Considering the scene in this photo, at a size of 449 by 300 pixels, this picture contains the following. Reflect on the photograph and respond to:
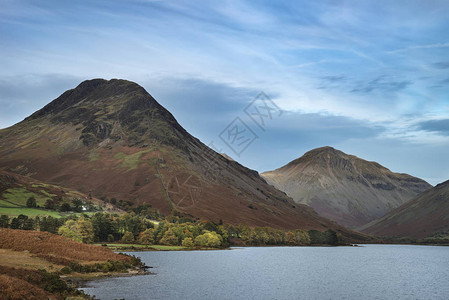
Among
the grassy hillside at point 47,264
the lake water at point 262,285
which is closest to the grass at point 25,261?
the grassy hillside at point 47,264

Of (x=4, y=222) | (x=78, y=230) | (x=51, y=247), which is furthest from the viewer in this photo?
(x=78, y=230)

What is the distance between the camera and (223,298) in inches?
3024

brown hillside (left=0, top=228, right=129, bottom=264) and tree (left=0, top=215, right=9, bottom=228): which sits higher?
brown hillside (left=0, top=228, right=129, bottom=264)

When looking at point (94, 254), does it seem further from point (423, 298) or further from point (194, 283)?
point (423, 298)

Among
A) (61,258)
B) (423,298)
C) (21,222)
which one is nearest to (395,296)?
(423,298)

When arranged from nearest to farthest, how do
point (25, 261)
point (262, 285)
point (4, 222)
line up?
point (25, 261)
point (262, 285)
point (4, 222)

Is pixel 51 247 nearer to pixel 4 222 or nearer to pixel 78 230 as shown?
pixel 78 230

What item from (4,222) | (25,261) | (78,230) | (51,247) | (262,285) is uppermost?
(262,285)

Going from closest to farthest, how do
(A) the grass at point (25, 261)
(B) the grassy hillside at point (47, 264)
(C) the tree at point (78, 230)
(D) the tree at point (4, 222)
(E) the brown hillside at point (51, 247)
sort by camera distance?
(B) the grassy hillside at point (47, 264) → (A) the grass at point (25, 261) → (E) the brown hillside at point (51, 247) → (C) the tree at point (78, 230) → (D) the tree at point (4, 222)

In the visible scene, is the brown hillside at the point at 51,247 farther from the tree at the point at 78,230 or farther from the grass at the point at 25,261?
the tree at the point at 78,230

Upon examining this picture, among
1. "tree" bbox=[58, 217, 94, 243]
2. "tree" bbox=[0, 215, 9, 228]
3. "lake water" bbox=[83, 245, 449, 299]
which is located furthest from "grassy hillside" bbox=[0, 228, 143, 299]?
"tree" bbox=[0, 215, 9, 228]

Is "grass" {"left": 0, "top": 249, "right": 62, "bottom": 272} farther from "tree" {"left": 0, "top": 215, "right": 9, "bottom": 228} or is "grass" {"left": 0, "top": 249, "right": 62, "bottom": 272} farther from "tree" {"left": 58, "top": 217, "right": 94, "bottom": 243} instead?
"tree" {"left": 0, "top": 215, "right": 9, "bottom": 228}

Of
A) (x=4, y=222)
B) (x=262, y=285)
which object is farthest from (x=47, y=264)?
(x=4, y=222)

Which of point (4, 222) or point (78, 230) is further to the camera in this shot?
point (78, 230)
